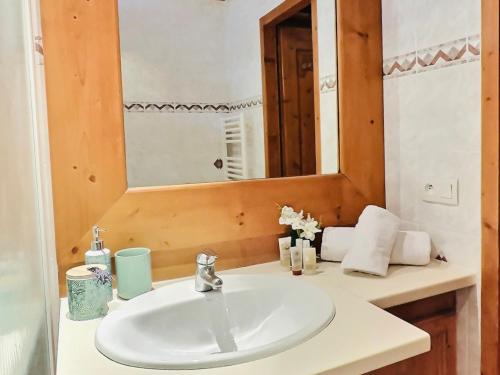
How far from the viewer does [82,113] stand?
1248mm

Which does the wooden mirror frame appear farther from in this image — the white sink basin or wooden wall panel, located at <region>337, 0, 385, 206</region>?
the white sink basin

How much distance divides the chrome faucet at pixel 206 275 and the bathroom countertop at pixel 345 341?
0.70 feet

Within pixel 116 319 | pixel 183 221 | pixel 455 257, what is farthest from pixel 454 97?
pixel 116 319

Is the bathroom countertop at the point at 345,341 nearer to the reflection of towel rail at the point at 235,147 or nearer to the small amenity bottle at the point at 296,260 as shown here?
the small amenity bottle at the point at 296,260

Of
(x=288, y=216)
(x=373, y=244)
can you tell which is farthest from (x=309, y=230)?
(x=373, y=244)

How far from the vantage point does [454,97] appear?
52.2 inches

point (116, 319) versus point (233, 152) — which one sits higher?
point (233, 152)

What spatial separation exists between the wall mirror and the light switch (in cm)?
31

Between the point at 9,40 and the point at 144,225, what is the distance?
0.60 metres

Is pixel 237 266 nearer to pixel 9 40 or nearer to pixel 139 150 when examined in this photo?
pixel 139 150

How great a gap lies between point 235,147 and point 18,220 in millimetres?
695

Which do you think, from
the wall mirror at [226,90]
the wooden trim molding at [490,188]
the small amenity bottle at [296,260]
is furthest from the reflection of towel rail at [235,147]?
the wooden trim molding at [490,188]

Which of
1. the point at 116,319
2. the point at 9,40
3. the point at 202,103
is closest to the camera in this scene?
the point at 9,40

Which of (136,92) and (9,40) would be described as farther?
(136,92)
